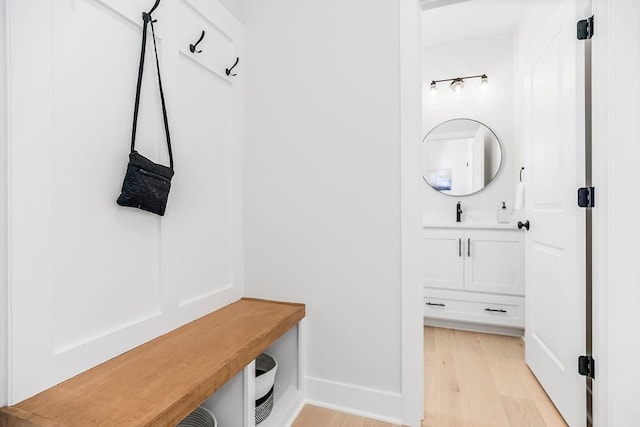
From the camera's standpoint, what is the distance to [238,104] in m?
1.80

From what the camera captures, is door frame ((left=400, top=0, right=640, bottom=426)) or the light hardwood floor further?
the light hardwood floor

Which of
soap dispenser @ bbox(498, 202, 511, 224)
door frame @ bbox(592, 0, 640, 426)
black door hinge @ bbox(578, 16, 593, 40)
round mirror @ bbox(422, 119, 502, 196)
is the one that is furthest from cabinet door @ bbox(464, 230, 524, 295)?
black door hinge @ bbox(578, 16, 593, 40)

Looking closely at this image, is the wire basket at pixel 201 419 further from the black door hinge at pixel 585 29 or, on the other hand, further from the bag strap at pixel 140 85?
the black door hinge at pixel 585 29

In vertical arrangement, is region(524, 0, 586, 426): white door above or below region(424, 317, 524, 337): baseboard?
above

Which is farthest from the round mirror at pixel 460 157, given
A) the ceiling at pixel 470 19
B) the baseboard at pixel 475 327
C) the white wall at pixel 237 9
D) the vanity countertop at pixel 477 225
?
the white wall at pixel 237 9

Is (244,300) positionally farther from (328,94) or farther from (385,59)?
(385,59)

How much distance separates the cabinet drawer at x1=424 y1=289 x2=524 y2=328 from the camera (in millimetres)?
2551

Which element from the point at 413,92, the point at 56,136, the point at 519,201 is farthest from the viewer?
the point at 519,201

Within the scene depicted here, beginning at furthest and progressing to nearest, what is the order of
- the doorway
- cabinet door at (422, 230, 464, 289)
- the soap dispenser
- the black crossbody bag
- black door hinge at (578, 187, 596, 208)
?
the soap dispenser, cabinet door at (422, 230, 464, 289), the doorway, black door hinge at (578, 187, 596, 208), the black crossbody bag

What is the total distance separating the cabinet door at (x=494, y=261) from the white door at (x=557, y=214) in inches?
20.1

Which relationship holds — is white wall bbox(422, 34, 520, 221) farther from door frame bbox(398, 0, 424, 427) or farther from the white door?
door frame bbox(398, 0, 424, 427)

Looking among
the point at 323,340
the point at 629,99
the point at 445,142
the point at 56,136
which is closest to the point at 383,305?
the point at 323,340

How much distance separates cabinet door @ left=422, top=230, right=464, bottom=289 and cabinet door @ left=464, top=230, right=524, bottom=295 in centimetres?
6

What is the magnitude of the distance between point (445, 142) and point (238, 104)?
2.17 meters
